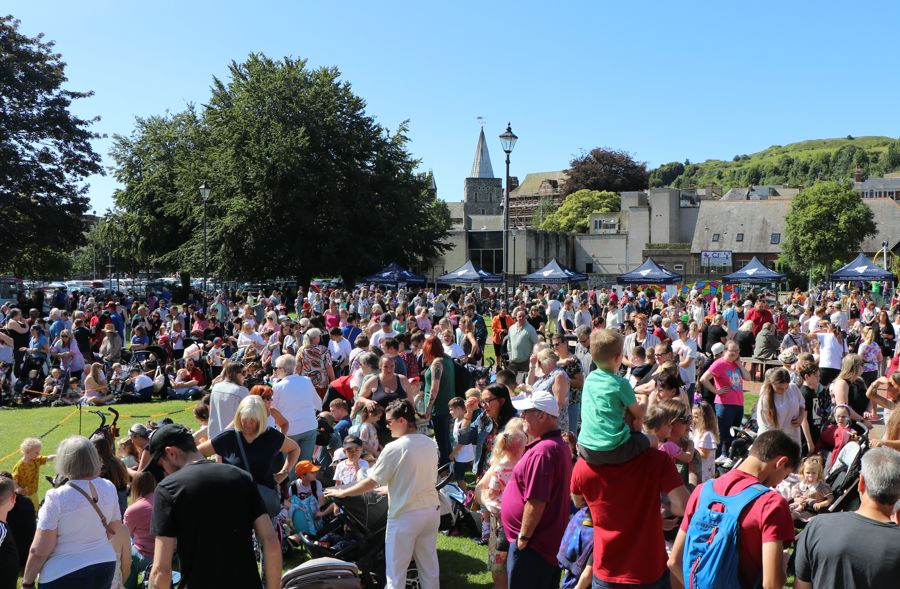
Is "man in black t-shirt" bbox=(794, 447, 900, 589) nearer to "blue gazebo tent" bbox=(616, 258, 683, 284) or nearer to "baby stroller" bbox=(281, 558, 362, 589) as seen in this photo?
"baby stroller" bbox=(281, 558, 362, 589)

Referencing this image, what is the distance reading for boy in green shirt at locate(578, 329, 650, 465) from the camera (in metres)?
4.01

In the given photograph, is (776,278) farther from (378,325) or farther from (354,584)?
(354,584)

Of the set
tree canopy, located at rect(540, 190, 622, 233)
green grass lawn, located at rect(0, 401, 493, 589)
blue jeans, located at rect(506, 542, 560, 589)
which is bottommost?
green grass lawn, located at rect(0, 401, 493, 589)

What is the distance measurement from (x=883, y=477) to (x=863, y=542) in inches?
12.7

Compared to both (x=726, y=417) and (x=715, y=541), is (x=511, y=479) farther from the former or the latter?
(x=726, y=417)

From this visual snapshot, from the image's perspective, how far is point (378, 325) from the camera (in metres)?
14.3

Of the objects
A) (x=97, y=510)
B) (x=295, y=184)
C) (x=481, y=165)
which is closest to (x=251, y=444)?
(x=97, y=510)

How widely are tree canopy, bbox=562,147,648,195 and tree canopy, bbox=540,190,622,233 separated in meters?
6.74

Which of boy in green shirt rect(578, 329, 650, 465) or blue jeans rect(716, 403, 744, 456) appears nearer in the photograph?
boy in green shirt rect(578, 329, 650, 465)

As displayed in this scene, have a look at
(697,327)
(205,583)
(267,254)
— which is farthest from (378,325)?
(267,254)

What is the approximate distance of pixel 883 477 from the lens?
348cm

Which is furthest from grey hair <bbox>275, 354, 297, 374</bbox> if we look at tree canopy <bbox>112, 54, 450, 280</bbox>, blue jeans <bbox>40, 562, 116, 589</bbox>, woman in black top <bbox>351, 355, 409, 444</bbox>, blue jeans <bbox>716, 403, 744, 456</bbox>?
tree canopy <bbox>112, 54, 450, 280</bbox>

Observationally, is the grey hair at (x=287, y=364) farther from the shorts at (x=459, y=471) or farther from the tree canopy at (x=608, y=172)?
the tree canopy at (x=608, y=172)

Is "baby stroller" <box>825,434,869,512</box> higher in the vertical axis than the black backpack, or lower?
lower
